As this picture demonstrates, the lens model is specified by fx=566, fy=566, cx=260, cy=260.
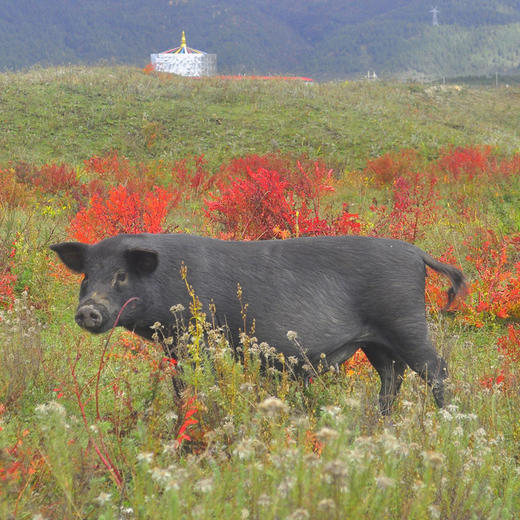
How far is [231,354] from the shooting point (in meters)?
3.44

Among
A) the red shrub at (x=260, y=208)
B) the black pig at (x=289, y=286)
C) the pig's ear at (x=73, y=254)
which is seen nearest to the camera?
the black pig at (x=289, y=286)

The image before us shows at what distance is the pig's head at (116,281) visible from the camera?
3.16 metres

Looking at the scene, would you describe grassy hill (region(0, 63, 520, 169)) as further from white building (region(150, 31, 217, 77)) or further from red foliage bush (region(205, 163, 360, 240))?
white building (region(150, 31, 217, 77))

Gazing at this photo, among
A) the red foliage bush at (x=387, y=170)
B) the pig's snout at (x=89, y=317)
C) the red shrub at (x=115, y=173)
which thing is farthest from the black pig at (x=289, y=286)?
the red foliage bush at (x=387, y=170)

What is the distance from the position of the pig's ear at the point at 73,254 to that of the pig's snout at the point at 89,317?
0.55m

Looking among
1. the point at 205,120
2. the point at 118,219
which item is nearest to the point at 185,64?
the point at 205,120

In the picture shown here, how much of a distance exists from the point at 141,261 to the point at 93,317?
1.43 ft

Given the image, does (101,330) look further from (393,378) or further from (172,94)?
(172,94)

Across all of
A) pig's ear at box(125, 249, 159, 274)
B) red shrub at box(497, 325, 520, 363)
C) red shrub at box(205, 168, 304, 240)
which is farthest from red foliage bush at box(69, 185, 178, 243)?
red shrub at box(497, 325, 520, 363)

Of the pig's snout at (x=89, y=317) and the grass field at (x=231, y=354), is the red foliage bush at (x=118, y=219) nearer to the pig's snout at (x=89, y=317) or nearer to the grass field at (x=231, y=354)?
the grass field at (x=231, y=354)

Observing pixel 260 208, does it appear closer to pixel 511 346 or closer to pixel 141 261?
pixel 511 346

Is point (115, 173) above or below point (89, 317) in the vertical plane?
above

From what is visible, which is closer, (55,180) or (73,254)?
(73,254)

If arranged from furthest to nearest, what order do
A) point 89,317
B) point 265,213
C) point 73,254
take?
point 265,213
point 73,254
point 89,317
